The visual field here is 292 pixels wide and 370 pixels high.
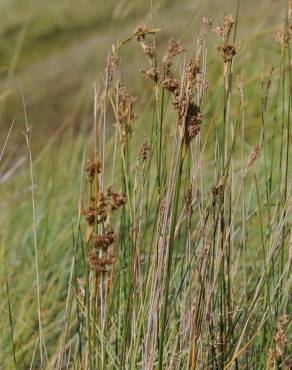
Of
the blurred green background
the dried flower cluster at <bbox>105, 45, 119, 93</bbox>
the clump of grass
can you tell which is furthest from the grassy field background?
the blurred green background

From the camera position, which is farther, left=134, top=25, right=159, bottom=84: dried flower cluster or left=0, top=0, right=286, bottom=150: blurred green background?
left=0, top=0, right=286, bottom=150: blurred green background

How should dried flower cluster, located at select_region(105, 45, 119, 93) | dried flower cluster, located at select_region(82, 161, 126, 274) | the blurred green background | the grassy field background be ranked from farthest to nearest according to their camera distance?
the blurred green background < the grassy field background < dried flower cluster, located at select_region(105, 45, 119, 93) < dried flower cluster, located at select_region(82, 161, 126, 274)

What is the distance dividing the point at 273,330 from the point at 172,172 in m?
0.46

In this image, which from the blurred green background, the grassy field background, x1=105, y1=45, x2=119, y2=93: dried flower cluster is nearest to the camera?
x1=105, y1=45, x2=119, y2=93: dried flower cluster

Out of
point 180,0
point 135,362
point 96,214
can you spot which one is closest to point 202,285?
point 135,362

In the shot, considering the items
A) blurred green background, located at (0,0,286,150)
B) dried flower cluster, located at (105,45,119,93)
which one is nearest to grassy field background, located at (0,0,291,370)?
dried flower cluster, located at (105,45,119,93)

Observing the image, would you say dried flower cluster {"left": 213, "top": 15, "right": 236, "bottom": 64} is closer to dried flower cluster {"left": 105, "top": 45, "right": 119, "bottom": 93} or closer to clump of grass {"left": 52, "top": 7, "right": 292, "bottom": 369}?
clump of grass {"left": 52, "top": 7, "right": 292, "bottom": 369}

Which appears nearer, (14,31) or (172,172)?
Result: (172,172)

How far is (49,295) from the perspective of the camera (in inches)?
95.8

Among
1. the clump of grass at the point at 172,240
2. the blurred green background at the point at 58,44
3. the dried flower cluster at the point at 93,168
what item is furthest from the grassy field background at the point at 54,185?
the blurred green background at the point at 58,44

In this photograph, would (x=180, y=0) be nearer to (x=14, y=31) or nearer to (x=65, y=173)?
(x=14, y=31)

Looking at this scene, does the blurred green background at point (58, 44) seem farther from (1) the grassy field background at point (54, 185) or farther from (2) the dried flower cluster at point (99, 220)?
(2) the dried flower cluster at point (99, 220)

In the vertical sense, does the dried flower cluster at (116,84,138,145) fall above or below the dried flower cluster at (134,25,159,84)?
below

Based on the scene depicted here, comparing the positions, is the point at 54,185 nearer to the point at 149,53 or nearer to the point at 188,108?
the point at 149,53
